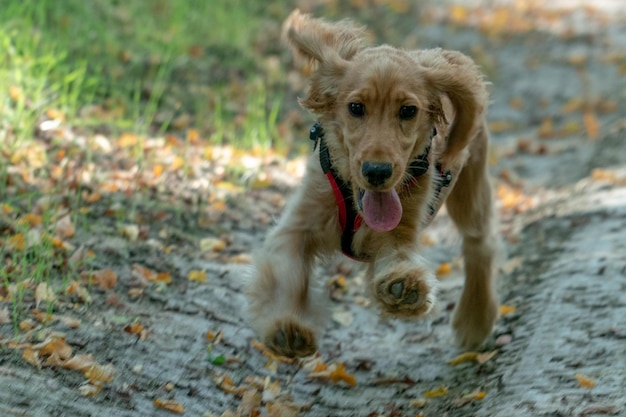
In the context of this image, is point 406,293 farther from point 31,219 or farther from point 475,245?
point 31,219

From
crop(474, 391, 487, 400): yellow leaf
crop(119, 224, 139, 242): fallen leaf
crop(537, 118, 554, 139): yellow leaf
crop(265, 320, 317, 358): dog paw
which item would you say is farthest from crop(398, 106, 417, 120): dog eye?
crop(537, 118, 554, 139): yellow leaf

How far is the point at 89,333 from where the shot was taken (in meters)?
4.49

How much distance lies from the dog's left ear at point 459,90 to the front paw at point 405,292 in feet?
2.66

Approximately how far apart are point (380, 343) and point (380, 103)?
1927mm

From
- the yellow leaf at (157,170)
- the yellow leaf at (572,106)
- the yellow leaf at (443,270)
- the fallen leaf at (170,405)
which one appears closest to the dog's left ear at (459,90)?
the fallen leaf at (170,405)

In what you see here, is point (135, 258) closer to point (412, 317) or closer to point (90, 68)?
point (412, 317)

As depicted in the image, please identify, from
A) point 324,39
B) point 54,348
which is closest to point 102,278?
point 54,348

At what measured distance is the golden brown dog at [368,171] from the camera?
13.2 ft

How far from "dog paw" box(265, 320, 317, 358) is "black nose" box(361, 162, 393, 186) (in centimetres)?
70

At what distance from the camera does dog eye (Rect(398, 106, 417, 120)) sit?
4.15 meters

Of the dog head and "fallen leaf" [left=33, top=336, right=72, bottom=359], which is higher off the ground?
the dog head

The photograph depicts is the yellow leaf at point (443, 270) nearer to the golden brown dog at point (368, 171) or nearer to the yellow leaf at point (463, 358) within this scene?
the yellow leaf at point (463, 358)

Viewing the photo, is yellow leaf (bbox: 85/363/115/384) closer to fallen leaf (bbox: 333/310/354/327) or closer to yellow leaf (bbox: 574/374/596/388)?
fallen leaf (bbox: 333/310/354/327)

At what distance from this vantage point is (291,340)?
3965 mm
